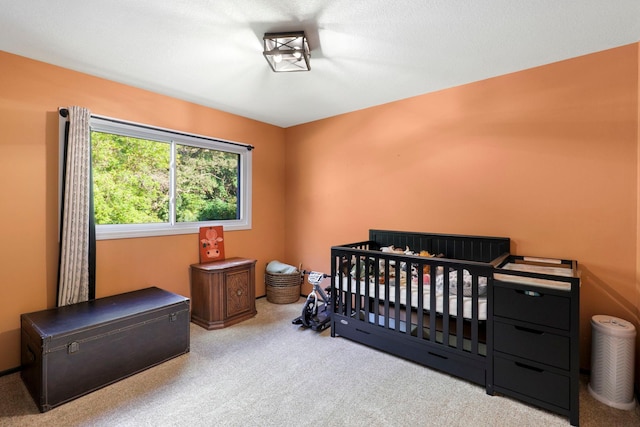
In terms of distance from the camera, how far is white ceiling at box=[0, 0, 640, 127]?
5.28 feet

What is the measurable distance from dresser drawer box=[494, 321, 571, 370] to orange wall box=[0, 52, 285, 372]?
2940 mm

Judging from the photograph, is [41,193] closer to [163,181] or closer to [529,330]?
[163,181]

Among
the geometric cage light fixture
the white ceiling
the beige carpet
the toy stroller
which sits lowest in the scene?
the beige carpet

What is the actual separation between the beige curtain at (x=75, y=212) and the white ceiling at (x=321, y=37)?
52cm

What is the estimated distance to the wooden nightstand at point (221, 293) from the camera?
2.86 meters

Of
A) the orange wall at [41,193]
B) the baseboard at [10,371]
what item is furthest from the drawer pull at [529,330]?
the baseboard at [10,371]

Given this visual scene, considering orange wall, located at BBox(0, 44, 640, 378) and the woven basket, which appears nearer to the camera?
orange wall, located at BBox(0, 44, 640, 378)

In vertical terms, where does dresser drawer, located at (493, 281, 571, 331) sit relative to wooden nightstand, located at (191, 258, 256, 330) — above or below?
above

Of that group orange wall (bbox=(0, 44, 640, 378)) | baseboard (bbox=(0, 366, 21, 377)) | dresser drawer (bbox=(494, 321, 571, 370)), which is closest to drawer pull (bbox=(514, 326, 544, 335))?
dresser drawer (bbox=(494, 321, 571, 370))

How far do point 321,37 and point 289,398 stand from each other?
2.36 metres

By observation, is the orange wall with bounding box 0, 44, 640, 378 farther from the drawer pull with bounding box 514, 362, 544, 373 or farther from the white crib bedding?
the drawer pull with bounding box 514, 362, 544, 373

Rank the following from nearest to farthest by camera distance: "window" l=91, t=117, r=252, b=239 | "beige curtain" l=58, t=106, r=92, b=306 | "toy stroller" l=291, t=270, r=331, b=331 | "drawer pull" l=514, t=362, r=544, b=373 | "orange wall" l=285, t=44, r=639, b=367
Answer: "drawer pull" l=514, t=362, r=544, b=373 < "orange wall" l=285, t=44, r=639, b=367 < "beige curtain" l=58, t=106, r=92, b=306 < "window" l=91, t=117, r=252, b=239 < "toy stroller" l=291, t=270, r=331, b=331

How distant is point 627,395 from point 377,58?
2711 mm

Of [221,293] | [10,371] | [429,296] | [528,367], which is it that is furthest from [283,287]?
[528,367]
